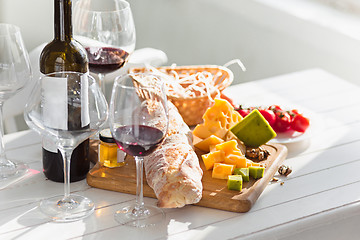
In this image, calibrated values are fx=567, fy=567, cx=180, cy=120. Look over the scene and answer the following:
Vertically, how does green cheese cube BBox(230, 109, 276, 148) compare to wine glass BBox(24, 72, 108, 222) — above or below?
below

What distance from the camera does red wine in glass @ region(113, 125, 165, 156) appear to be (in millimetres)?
1088

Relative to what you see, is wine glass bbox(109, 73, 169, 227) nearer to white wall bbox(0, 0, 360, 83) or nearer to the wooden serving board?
the wooden serving board

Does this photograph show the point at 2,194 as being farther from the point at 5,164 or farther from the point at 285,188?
the point at 285,188

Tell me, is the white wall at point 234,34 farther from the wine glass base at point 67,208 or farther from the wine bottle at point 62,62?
the wine glass base at point 67,208

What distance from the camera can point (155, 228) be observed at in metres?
1.18

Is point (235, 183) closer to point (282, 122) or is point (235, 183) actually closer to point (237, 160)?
point (237, 160)

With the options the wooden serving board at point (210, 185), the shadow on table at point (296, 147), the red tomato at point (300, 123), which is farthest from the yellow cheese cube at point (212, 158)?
the red tomato at point (300, 123)

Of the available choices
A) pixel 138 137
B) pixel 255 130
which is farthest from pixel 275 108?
pixel 138 137

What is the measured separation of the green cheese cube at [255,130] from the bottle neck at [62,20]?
0.52 m

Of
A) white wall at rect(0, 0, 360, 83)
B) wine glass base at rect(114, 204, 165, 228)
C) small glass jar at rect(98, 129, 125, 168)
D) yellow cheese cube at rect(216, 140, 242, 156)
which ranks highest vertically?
yellow cheese cube at rect(216, 140, 242, 156)

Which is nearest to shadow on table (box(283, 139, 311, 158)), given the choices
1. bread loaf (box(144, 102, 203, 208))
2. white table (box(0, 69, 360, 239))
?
white table (box(0, 69, 360, 239))

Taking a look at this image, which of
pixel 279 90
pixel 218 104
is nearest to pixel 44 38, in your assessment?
pixel 279 90

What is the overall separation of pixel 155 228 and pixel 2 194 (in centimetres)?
38

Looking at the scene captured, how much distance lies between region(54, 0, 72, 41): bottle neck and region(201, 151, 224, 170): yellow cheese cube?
0.43 metres
